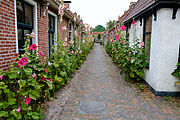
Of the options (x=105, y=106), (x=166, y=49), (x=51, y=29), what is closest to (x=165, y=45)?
(x=166, y=49)

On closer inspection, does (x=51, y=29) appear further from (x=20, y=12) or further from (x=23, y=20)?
(x=20, y=12)

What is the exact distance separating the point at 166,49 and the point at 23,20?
409cm

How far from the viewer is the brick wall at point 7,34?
9.66ft

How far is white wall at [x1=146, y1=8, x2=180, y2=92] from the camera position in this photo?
13.2 feet

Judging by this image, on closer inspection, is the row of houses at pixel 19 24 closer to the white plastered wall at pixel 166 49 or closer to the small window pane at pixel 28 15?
the small window pane at pixel 28 15

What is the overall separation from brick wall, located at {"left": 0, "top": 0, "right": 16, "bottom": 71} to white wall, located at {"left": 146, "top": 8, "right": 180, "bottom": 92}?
3.80m

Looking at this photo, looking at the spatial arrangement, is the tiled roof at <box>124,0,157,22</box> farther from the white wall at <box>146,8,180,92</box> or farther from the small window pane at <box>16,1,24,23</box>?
the small window pane at <box>16,1,24,23</box>

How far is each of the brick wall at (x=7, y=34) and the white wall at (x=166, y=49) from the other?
3797mm

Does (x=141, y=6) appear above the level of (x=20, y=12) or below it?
above

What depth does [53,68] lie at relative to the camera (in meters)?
4.40

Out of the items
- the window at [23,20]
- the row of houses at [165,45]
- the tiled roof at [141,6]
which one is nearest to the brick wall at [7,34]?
the window at [23,20]

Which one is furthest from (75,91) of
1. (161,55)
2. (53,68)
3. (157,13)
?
(157,13)

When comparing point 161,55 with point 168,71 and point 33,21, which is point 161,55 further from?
point 33,21

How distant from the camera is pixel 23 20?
4.05 m
